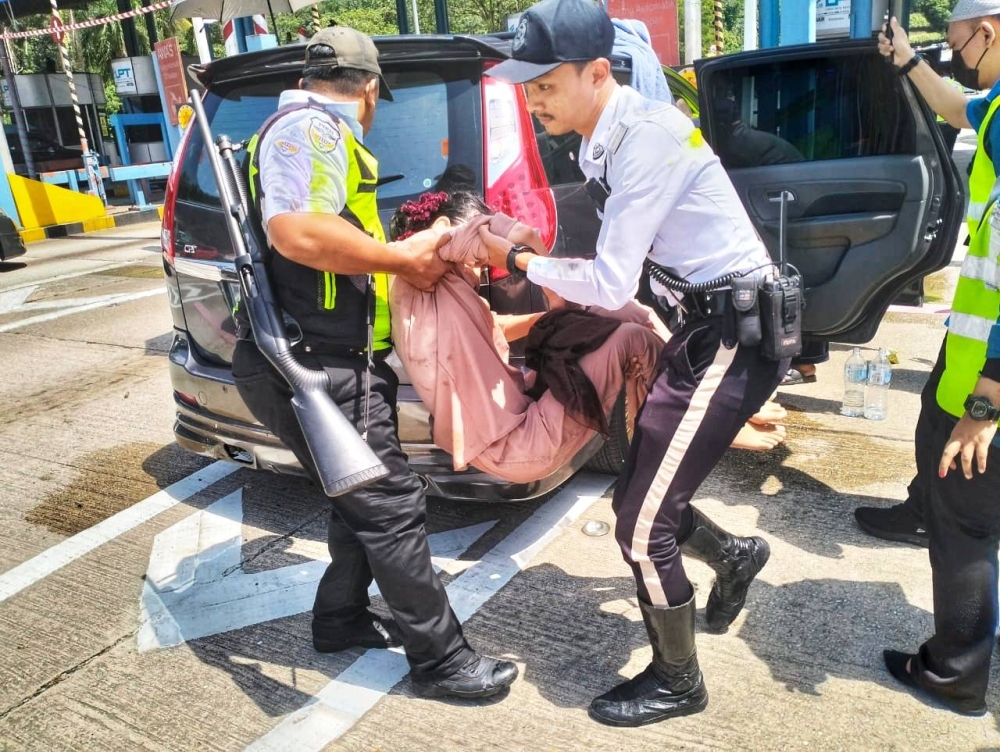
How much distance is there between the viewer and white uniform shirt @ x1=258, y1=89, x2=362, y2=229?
2195 mm

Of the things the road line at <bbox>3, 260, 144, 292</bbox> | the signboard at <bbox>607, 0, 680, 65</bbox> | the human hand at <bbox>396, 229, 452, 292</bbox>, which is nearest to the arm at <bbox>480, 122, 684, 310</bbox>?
the human hand at <bbox>396, 229, 452, 292</bbox>

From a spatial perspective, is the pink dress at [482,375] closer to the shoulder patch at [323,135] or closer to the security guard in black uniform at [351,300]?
the security guard in black uniform at [351,300]

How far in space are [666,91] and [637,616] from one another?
271 centimetres

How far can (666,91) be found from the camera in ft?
14.3

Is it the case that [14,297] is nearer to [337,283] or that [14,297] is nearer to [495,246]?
A: [337,283]

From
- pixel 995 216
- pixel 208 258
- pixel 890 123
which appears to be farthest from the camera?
pixel 890 123

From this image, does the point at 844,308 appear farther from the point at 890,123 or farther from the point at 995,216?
the point at 995,216

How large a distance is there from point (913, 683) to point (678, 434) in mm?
1044

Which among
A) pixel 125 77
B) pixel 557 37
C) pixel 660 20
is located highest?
pixel 125 77

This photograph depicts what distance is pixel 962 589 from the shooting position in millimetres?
2324

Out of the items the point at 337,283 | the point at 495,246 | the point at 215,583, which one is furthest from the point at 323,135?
the point at 215,583

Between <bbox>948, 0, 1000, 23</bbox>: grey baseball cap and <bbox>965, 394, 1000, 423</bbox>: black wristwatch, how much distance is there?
110cm

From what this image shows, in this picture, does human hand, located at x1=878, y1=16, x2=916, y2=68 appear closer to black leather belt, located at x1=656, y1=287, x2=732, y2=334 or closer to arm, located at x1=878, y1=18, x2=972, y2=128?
arm, located at x1=878, y1=18, x2=972, y2=128

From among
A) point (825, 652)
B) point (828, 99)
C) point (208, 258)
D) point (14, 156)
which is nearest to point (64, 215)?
point (14, 156)
